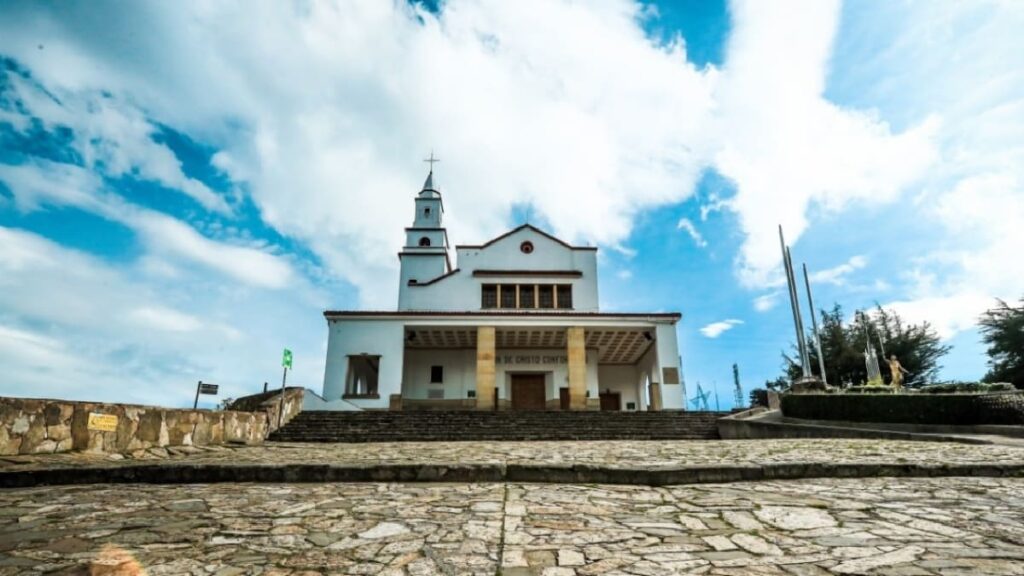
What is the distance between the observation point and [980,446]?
7.90 meters

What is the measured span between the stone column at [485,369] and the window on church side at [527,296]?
4.45 meters

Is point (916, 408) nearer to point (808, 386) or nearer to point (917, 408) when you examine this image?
point (917, 408)

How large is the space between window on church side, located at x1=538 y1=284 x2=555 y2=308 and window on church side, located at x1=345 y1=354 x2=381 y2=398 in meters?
7.95

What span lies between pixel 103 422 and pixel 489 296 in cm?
1843

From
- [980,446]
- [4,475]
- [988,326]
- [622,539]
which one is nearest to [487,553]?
[622,539]

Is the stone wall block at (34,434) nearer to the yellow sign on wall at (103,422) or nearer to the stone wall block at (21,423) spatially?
the stone wall block at (21,423)

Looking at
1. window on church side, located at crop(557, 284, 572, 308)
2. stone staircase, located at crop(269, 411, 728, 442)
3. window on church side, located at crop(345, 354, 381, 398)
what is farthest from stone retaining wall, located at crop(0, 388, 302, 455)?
window on church side, located at crop(557, 284, 572, 308)

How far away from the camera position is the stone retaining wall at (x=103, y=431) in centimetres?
597

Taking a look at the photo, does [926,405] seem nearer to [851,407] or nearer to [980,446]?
[851,407]

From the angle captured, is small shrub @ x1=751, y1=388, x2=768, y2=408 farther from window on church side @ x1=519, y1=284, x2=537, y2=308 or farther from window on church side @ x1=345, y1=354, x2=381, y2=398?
window on church side @ x1=345, y1=354, x2=381, y2=398

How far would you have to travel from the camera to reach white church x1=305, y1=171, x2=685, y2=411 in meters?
20.0

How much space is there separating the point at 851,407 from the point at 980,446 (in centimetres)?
555

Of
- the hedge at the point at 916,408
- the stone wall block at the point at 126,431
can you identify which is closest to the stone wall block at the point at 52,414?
the stone wall block at the point at 126,431

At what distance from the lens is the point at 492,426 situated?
46.9 ft
